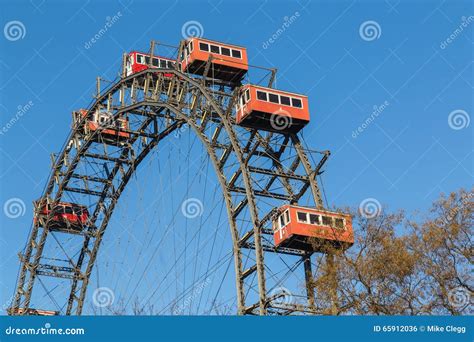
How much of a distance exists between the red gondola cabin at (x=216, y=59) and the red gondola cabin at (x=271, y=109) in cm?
461

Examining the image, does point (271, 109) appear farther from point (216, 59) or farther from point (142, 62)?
point (142, 62)

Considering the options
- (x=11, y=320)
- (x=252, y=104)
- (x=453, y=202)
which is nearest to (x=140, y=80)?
(x=252, y=104)

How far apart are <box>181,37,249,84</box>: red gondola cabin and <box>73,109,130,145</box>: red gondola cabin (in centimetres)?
1562

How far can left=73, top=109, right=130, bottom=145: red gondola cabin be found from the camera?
7095 cm

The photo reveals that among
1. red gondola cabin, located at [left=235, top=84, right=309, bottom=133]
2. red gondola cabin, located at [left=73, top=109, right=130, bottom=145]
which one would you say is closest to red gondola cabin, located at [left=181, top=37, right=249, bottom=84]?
red gondola cabin, located at [left=235, top=84, right=309, bottom=133]

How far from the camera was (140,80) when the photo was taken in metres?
64.6

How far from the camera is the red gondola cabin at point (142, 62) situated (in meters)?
65.8

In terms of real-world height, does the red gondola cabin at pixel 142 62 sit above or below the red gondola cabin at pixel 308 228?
above

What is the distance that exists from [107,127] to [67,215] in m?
12.8

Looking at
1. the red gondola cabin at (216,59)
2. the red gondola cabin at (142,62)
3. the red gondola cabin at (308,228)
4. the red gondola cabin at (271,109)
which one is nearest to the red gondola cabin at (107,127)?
the red gondola cabin at (142,62)

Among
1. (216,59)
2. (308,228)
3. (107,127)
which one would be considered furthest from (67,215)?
(308,228)

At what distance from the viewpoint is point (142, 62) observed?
66.8 meters

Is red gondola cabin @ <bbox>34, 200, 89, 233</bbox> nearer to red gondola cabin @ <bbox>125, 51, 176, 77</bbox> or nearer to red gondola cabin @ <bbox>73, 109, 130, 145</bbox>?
red gondola cabin @ <bbox>73, 109, 130, 145</bbox>

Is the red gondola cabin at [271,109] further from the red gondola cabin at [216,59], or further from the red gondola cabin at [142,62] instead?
the red gondola cabin at [142,62]
